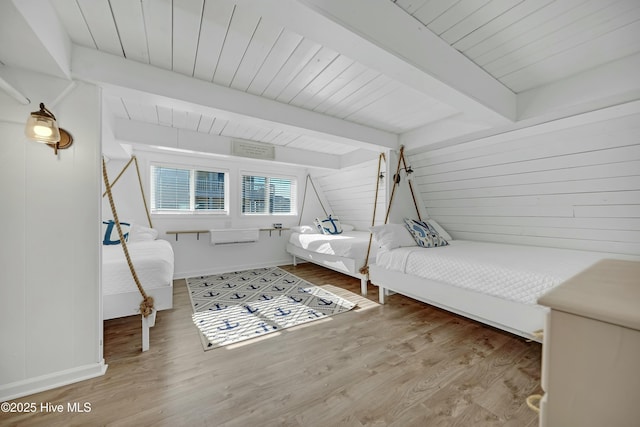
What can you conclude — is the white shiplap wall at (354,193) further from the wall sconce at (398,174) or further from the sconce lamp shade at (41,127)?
the sconce lamp shade at (41,127)

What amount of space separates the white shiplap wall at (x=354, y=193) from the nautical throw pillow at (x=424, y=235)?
0.96m

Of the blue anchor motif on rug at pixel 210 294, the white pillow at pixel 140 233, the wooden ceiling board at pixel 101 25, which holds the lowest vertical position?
the blue anchor motif on rug at pixel 210 294

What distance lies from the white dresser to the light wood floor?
3.62 feet

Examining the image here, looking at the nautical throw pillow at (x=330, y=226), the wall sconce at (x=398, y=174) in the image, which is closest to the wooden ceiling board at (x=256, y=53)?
the wall sconce at (x=398, y=174)

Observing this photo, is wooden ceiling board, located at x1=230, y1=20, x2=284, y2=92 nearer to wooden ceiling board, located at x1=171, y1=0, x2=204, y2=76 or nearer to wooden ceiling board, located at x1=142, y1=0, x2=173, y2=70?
wooden ceiling board, located at x1=171, y1=0, x2=204, y2=76

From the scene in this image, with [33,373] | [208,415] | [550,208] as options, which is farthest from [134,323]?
[550,208]

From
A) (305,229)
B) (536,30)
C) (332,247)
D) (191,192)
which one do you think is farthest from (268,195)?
(536,30)

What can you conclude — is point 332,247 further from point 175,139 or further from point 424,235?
point 175,139

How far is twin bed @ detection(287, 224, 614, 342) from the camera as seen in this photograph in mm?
1803

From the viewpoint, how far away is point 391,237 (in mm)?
2957

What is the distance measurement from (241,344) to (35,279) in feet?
4.70

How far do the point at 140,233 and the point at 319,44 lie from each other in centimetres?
344

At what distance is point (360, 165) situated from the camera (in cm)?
403

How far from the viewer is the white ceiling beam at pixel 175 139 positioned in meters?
A: 2.82
